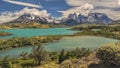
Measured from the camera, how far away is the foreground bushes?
49.7 metres

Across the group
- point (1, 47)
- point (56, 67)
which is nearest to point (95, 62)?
point (56, 67)

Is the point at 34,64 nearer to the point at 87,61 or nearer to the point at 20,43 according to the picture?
the point at 87,61

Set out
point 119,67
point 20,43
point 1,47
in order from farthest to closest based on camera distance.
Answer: point 20,43 < point 1,47 < point 119,67

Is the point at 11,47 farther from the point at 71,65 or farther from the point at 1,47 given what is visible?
the point at 71,65

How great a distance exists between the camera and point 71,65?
175 feet

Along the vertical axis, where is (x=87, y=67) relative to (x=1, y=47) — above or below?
above

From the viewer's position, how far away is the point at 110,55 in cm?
5000

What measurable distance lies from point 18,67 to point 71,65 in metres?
19.5

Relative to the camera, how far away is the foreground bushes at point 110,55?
49719mm

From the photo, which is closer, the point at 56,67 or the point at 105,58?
the point at 105,58

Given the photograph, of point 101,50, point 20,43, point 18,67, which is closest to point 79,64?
point 101,50

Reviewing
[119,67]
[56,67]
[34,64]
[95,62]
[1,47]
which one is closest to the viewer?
[119,67]

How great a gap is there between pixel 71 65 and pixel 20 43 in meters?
145

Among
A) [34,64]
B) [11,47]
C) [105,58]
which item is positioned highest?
[105,58]
